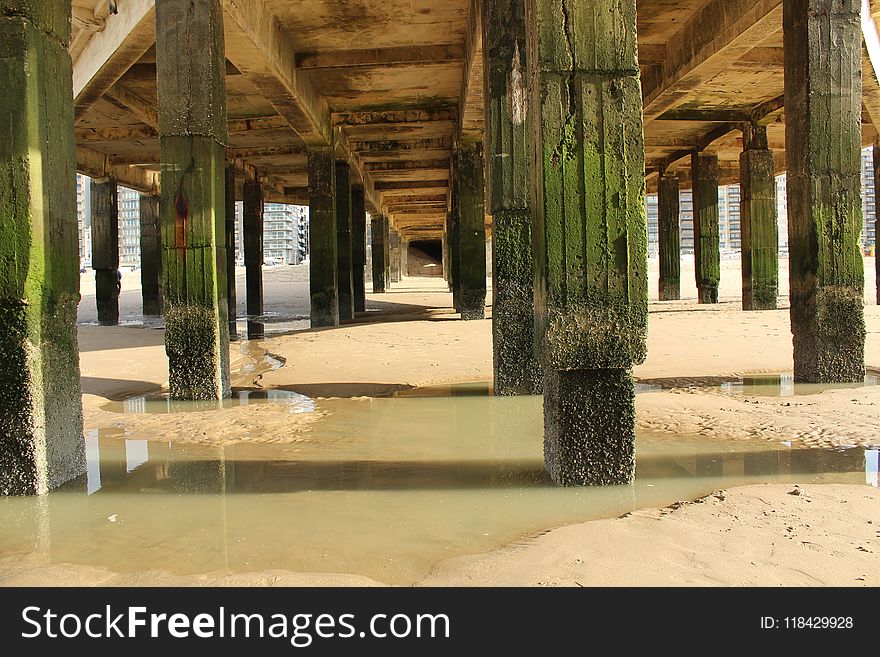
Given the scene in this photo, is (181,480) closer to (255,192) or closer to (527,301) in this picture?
(527,301)

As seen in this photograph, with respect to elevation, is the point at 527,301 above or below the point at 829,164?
below

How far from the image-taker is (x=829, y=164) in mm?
7473

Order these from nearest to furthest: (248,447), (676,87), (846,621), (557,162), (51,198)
Result: (846,621), (557,162), (51,198), (248,447), (676,87)

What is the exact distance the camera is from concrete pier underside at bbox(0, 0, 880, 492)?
4.23 meters

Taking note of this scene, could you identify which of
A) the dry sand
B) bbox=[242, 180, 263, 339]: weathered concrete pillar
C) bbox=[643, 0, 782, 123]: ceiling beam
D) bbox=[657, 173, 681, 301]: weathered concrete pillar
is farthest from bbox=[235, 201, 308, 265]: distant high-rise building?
bbox=[643, 0, 782, 123]: ceiling beam

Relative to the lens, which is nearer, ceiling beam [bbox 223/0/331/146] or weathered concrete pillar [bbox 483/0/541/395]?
weathered concrete pillar [bbox 483/0/541/395]

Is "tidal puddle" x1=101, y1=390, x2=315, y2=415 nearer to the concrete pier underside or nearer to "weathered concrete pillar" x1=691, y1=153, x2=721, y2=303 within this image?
the concrete pier underside

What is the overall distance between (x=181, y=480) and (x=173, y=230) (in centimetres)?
369

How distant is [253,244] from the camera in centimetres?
2180

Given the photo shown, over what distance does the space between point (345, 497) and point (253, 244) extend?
1869 cm

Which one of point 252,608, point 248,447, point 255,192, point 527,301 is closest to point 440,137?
point 255,192

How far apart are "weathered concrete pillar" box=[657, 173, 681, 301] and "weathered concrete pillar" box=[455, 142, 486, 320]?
9125 mm

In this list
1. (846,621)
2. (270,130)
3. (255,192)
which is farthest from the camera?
(255,192)

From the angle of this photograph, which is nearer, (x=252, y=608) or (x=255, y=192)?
(x=252, y=608)
